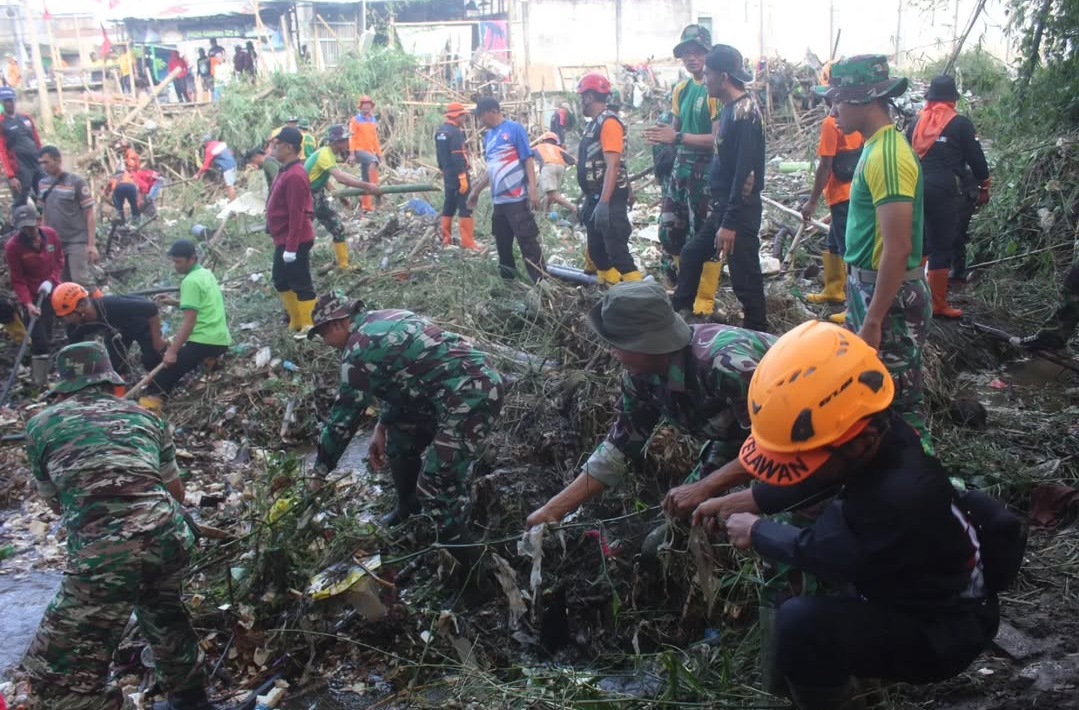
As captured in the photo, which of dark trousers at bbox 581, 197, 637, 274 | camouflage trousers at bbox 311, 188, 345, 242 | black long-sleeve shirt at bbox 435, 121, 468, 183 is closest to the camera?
dark trousers at bbox 581, 197, 637, 274

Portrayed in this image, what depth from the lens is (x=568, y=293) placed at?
6.32m

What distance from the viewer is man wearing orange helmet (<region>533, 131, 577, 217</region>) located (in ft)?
31.1

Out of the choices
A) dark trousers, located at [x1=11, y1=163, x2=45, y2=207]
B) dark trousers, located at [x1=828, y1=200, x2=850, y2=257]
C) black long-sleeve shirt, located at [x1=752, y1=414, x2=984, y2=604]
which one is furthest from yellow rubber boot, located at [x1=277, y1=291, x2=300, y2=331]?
black long-sleeve shirt, located at [x1=752, y1=414, x2=984, y2=604]

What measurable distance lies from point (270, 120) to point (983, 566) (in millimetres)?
18084

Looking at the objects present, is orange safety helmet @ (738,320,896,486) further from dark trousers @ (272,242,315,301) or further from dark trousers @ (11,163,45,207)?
dark trousers @ (11,163,45,207)

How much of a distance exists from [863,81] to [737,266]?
6.28 ft

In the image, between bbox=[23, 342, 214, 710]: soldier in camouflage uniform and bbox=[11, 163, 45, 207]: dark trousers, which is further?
bbox=[11, 163, 45, 207]: dark trousers

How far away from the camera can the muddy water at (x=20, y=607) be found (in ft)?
13.5

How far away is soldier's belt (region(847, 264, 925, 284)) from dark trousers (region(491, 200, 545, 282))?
153 inches

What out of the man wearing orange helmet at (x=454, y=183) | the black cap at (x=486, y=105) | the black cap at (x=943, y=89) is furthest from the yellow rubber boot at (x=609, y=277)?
the man wearing orange helmet at (x=454, y=183)

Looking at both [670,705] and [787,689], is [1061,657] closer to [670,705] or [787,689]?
[787,689]

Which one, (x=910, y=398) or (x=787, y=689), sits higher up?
(x=910, y=398)

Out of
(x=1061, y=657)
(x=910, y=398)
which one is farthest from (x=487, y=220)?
(x=1061, y=657)

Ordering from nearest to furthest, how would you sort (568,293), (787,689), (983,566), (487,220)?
(983,566), (787,689), (568,293), (487,220)
